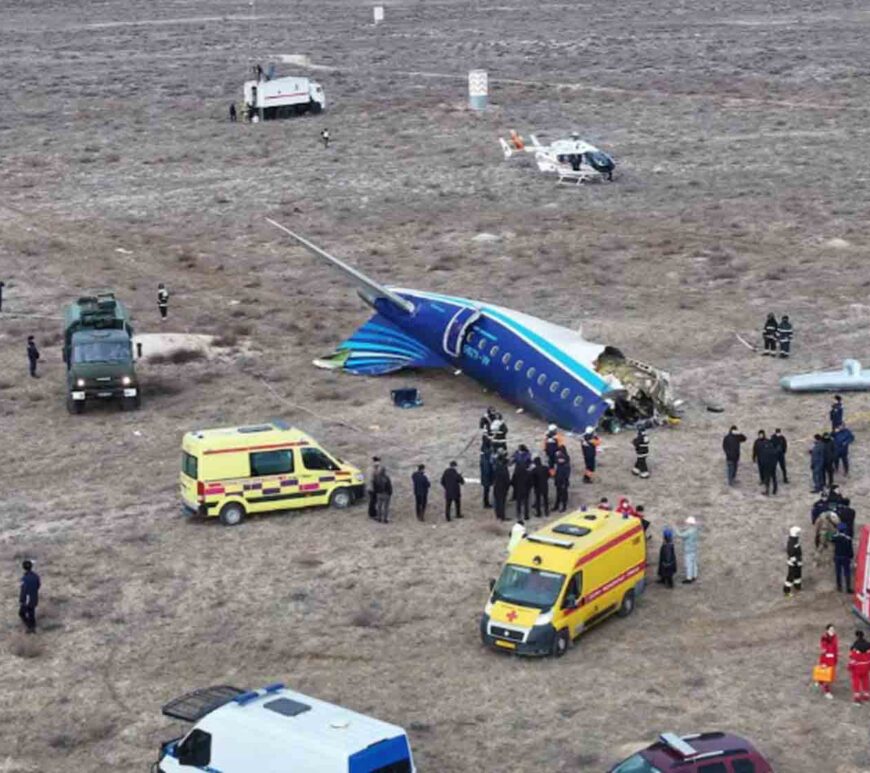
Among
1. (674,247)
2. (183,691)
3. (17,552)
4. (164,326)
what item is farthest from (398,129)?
(183,691)

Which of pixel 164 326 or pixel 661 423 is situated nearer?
pixel 661 423

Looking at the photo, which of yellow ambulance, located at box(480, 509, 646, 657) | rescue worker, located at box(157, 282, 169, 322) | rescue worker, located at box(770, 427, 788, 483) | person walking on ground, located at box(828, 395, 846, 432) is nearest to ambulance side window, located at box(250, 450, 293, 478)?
yellow ambulance, located at box(480, 509, 646, 657)

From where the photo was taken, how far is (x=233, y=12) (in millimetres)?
134125

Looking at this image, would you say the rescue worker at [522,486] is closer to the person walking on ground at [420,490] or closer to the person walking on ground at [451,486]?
the person walking on ground at [451,486]

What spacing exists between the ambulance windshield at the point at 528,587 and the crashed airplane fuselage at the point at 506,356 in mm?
10578

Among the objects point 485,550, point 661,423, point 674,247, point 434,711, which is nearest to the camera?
point 434,711

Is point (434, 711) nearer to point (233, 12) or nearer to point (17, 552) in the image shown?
point (17, 552)

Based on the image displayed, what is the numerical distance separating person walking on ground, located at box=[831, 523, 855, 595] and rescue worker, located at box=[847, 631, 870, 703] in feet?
13.0

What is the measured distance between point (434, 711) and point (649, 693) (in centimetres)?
325

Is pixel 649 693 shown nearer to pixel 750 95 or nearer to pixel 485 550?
pixel 485 550

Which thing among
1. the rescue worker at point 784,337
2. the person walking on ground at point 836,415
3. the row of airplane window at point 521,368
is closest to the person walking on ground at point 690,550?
the person walking on ground at point 836,415

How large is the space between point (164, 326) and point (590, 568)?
23.9m

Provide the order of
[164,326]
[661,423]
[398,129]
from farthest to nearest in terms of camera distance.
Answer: [398,129]
[164,326]
[661,423]

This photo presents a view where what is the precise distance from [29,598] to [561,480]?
34.7 feet
